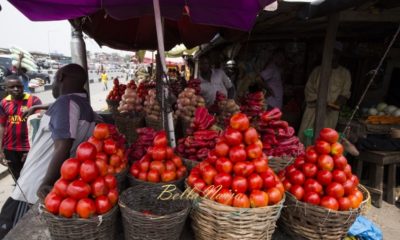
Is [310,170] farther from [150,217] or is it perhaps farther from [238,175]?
[150,217]

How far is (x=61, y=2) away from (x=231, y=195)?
2.02 meters

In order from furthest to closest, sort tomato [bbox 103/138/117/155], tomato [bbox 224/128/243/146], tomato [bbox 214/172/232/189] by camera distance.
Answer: tomato [bbox 103/138/117/155] → tomato [bbox 224/128/243/146] → tomato [bbox 214/172/232/189]

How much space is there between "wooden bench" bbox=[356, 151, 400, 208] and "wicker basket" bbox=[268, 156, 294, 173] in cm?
279

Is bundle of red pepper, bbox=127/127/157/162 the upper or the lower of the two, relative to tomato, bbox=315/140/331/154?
lower

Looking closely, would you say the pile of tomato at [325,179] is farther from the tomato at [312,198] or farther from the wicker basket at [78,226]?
the wicker basket at [78,226]

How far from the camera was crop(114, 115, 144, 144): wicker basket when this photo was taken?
167 inches

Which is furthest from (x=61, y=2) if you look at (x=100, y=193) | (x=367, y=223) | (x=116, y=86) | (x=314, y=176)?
(x=116, y=86)

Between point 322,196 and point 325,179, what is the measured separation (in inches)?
4.4

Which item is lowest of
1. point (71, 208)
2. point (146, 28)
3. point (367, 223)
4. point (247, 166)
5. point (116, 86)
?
point (367, 223)

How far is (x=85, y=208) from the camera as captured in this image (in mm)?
1479

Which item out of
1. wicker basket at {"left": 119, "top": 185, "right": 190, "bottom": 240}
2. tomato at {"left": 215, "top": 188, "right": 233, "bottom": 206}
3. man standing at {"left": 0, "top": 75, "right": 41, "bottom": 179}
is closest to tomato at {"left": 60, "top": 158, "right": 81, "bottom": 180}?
wicker basket at {"left": 119, "top": 185, "right": 190, "bottom": 240}

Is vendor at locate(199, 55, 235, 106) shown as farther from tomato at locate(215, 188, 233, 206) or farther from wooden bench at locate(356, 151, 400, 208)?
tomato at locate(215, 188, 233, 206)

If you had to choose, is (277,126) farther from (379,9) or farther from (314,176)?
(379,9)

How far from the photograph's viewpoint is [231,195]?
1612mm
